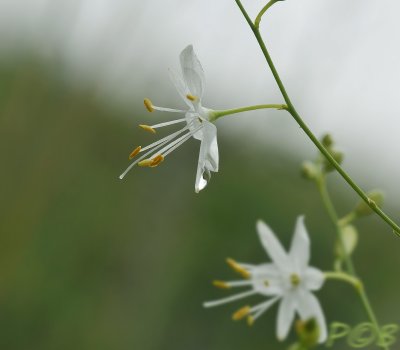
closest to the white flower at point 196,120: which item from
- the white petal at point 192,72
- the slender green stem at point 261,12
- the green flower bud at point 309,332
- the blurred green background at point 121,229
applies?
the white petal at point 192,72

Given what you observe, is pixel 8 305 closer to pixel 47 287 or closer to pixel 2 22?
pixel 47 287

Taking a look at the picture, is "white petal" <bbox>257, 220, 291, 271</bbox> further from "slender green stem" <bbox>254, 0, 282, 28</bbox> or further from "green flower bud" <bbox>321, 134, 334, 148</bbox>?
"slender green stem" <bbox>254, 0, 282, 28</bbox>

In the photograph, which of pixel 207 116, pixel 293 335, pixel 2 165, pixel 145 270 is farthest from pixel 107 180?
pixel 207 116

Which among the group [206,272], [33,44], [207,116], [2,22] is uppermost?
[2,22]

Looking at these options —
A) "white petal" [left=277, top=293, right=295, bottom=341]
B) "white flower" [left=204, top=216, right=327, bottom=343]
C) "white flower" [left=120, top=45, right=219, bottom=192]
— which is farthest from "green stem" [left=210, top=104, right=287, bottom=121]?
"white petal" [left=277, top=293, right=295, bottom=341]

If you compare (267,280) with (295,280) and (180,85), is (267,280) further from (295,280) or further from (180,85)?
(180,85)
